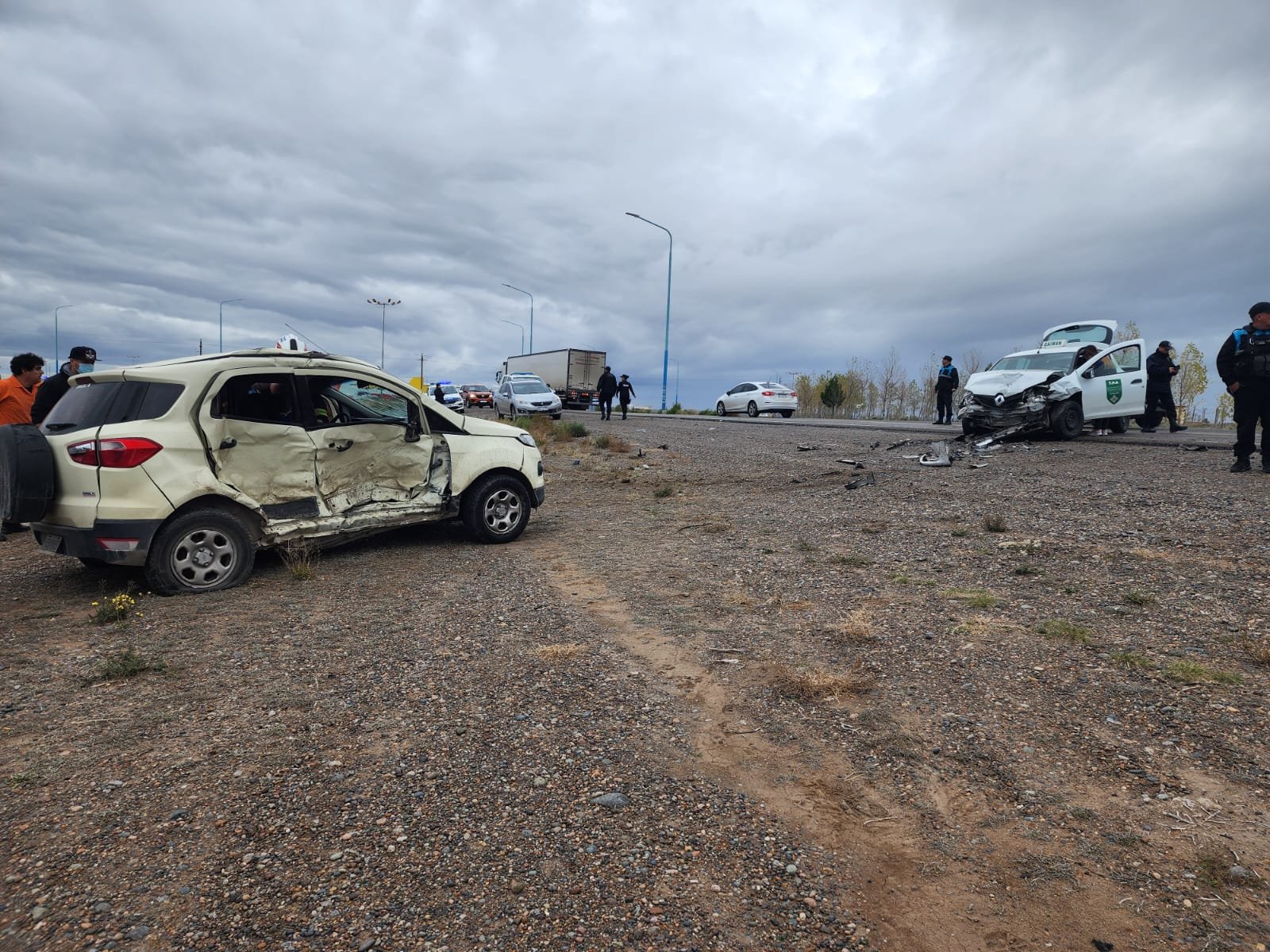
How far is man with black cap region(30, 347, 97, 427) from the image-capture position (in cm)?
818

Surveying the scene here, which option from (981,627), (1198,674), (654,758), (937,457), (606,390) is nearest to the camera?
(654,758)

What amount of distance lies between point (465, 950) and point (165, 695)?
2.59 metres

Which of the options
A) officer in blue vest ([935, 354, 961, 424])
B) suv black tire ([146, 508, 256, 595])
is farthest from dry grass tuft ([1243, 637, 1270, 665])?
officer in blue vest ([935, 354, 961, 424])

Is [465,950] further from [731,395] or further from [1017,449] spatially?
[731,395]

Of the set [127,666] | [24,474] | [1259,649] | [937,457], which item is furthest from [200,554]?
[937,457]

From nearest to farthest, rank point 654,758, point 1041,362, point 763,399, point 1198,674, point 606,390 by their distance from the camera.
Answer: point 654,758, point 1198,674, point 1041,362, point 606,390, point 763,399

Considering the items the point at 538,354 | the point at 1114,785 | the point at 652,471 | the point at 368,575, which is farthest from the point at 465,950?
the point at 538,354

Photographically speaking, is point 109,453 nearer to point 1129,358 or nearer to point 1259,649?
point 1259,649

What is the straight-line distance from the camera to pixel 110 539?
5.24 meters

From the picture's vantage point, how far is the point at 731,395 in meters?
35.4

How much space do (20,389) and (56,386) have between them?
40cm

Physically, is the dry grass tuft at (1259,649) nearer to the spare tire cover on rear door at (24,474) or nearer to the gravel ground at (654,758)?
the gravel ground at (654,758)

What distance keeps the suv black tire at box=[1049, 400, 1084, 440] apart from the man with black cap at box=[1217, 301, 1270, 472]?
486cm

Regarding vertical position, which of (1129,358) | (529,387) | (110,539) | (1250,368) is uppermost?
(529,387)
